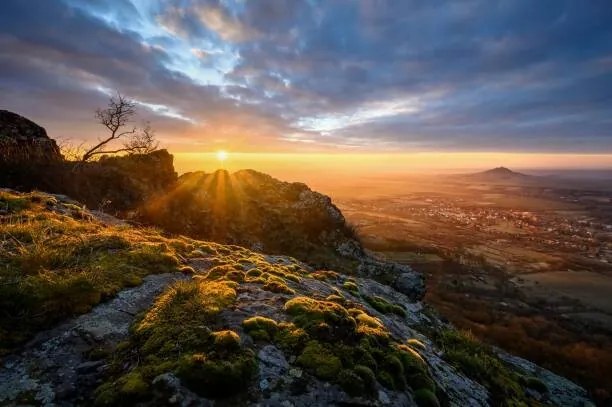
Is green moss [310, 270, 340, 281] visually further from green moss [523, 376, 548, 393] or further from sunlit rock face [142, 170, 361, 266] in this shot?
sunlit rock face [142, 170, 361, 266]

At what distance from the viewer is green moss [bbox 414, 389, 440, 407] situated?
12328mm

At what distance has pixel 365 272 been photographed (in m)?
52.6

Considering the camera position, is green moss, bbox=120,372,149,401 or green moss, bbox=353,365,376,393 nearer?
green moss, bbox=120,372,149,401

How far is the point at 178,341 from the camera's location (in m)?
11.5

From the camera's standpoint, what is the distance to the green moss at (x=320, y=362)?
11539 millimetres

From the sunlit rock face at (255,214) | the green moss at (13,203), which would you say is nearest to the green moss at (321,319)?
the green moss at (13,203)

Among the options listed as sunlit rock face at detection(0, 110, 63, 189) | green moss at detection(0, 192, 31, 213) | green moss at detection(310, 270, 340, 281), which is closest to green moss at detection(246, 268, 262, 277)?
green moss at detection(310, 270, 340, 281)

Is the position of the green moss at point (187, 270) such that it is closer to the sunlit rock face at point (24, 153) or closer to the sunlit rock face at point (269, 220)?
the sunlit rock face at point (24, 153)

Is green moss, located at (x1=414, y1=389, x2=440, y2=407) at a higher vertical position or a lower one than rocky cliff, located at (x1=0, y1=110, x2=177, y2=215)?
lower

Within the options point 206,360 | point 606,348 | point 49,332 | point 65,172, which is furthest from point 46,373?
point 606,348

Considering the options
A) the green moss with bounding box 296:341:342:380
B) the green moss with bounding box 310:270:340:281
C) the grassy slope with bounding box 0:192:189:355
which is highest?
the grassy slope with bounding box 0:192:189:355

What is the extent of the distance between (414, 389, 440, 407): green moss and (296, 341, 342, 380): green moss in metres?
3.02

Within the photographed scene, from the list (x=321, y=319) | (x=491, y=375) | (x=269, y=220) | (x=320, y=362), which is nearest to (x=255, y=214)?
(x=269, y=220)

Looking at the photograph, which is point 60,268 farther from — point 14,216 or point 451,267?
point 451,267
